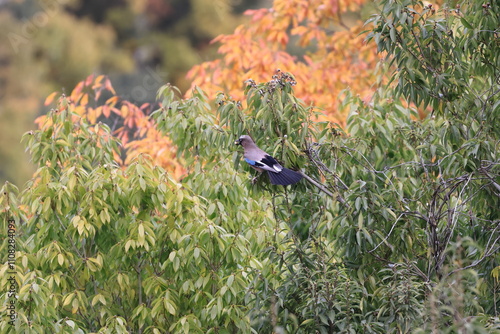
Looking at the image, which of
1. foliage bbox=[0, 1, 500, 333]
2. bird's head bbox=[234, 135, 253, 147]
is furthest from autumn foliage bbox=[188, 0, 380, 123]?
bird's head bbox=[234, 135, 253, 147]

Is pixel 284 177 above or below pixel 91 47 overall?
above

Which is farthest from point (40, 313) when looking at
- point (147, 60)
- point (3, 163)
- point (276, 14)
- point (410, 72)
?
point (147, 60)

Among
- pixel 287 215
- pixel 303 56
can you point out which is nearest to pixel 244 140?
pixel 287 215

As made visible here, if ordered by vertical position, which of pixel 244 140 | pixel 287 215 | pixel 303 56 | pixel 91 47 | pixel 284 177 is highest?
pixel 244 140

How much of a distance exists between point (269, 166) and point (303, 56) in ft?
22.2

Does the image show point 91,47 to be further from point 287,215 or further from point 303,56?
point 287,215

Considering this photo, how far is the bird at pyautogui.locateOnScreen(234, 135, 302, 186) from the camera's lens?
4.42 m

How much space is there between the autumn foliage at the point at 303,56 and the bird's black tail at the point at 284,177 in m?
5.33

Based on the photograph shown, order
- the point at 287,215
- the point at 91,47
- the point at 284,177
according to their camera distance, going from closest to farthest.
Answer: the point at 284,177 → the point at 287,215 → the point at 91,47

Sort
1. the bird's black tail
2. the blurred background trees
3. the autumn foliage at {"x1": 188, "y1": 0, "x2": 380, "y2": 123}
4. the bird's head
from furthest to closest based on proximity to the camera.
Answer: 1. the blurred background trees
2. the autumn foliage at {"x1": 188, "y1": 0, "x2": 380, "y2": 123}
3. the bird's head
4. the bird's black tail

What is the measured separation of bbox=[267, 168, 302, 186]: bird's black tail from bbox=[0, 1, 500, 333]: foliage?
106 millimetres

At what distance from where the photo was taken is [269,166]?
443cm

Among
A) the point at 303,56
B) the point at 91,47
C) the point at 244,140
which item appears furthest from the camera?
the point at 91,47

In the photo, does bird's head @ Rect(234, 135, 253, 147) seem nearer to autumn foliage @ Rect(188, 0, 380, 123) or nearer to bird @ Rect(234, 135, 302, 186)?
bird @ Rect(234, 135, 302, 186)
